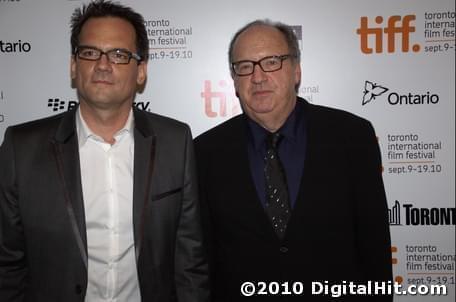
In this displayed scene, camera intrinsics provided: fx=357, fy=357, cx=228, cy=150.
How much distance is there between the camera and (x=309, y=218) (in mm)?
1898

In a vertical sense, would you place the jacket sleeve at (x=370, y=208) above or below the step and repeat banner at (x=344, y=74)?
below

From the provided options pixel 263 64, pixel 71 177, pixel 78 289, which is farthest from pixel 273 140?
pixel 78 289

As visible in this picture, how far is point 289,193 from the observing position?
1933 mm

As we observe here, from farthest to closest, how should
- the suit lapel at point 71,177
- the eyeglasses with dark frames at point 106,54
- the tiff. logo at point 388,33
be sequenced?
1. the tiff. logo at point 388,33
2. the eyeglasses with dark frames at point 106,54
3. the suit lapel at point 71,177

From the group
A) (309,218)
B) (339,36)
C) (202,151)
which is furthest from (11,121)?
(339,36)

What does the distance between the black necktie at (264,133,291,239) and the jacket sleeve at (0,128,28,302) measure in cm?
125

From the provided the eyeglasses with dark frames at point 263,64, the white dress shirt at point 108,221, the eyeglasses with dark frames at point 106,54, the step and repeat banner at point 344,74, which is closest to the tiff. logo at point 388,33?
the step and repeat banner at point 344,74

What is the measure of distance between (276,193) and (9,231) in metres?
1.35

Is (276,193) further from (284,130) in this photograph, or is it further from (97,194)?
(97,194)

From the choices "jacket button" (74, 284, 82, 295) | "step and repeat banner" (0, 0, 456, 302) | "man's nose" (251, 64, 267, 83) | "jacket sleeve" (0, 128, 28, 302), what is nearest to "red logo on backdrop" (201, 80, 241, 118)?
"step and repeat banner" (0, 0, 456, 302)

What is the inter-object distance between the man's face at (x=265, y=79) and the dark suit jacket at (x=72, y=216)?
16.8 inches

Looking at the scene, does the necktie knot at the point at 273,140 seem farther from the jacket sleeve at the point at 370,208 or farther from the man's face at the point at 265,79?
the jacket sleeve at the point at 370,208

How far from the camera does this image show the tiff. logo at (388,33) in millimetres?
2598

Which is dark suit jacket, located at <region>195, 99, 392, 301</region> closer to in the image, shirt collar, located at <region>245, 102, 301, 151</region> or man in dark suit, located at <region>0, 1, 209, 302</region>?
shirt collar, located at <region>245, 102, 301, 151</region>
